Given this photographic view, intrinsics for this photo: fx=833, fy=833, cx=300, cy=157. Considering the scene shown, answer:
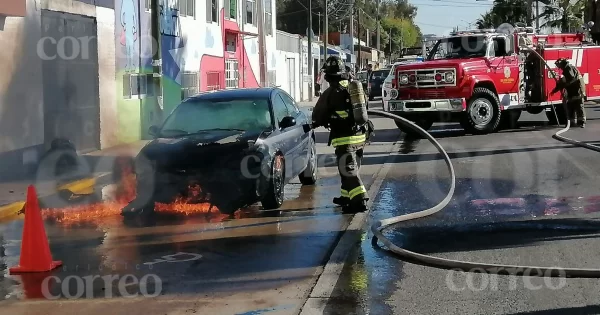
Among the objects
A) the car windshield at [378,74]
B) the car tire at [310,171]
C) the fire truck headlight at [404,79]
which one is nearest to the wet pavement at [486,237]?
the car tire at [310,171]

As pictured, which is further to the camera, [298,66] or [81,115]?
[298,66]

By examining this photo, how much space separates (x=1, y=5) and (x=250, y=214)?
6141 millimetres

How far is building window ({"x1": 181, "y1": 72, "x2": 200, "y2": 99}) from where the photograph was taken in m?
24.8

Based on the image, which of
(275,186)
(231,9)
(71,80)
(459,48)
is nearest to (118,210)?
(275,186)

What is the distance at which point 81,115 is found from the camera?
699 inches

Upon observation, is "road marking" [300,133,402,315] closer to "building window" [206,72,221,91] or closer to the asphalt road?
the asphalt road

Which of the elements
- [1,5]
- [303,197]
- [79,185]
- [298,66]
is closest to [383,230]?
[303,197]

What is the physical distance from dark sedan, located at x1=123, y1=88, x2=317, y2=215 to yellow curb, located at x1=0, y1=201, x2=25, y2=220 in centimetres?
177

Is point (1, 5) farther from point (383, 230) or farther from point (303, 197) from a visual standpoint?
point (383, 230)

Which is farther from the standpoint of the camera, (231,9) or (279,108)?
(231,9)

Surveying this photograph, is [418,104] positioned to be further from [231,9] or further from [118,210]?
[231,9]

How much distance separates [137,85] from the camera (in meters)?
21.0

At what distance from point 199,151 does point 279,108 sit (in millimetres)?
1747

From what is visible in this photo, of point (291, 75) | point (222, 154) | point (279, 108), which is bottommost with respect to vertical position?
point (222, 154)
